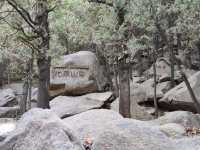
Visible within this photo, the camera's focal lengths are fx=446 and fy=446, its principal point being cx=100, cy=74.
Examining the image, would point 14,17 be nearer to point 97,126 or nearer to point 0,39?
point 0,39

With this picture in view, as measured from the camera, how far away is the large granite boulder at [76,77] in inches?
1043

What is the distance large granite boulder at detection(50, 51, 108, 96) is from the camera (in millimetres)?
26500

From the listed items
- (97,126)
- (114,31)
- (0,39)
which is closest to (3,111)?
(0,39)

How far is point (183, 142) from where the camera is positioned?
25.6ft

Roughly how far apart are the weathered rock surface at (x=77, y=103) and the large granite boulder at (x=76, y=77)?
0.82 m

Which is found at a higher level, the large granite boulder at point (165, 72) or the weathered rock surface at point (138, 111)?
the large granite boulder at point (165, 72)

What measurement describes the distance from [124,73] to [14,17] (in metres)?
5.41

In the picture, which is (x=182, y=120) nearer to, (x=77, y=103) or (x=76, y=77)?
(x=77, y=103)

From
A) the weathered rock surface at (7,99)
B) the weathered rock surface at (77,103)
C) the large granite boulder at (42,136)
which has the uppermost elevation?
the large granite boulder at (42,136)

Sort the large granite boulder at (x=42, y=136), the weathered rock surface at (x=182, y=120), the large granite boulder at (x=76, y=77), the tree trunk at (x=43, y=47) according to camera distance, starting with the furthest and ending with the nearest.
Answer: the large granite boulder at (x=76, y=77) → the tree trunk at (x=43, y=47) → the weathered rock surface at (x=182, y=120) → the large granite boulder at (x=42, y=136)

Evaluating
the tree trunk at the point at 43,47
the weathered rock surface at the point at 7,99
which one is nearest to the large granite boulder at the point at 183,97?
the tree trunk at the point at 43,47

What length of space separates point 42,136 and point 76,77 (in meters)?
19.5

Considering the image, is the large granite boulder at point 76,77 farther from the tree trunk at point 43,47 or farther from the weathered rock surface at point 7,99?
the weathered rock surface at point 7,99

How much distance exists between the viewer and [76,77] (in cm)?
2659
